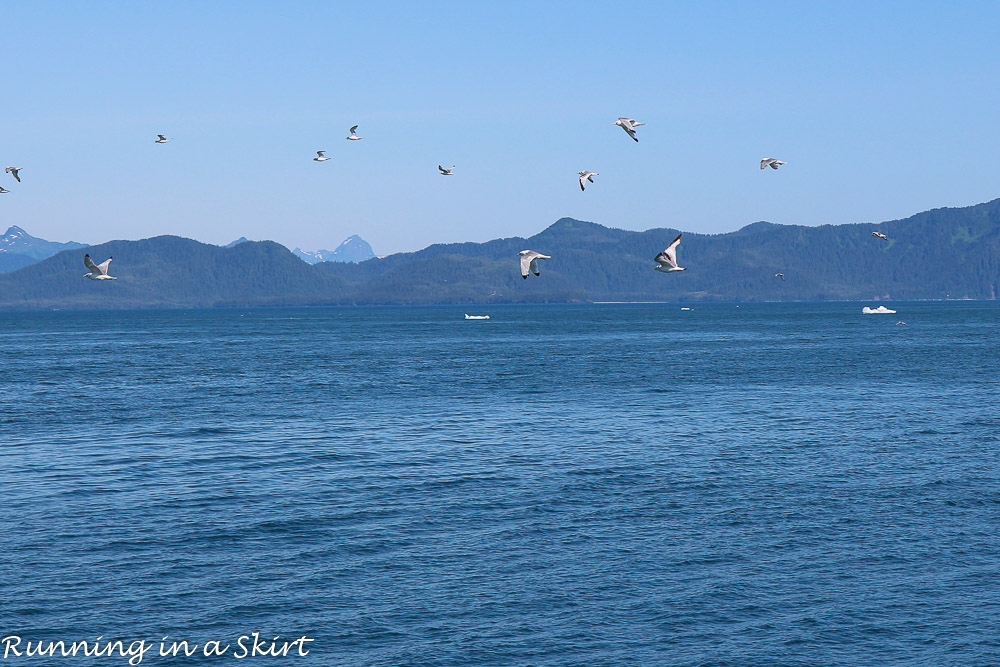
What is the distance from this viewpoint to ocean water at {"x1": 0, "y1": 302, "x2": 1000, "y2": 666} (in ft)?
96.3

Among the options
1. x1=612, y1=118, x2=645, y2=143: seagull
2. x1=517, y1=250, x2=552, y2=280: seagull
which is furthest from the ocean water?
x1=612, y1=118, x2=645, y2=143: seagull

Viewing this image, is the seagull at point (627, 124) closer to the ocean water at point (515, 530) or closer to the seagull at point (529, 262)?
the seagull at point (529, 262)

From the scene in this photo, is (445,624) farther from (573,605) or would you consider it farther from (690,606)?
(690,606)

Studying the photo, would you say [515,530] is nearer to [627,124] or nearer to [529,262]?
[529,262]

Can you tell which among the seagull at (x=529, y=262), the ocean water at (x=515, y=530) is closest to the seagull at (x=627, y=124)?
the seagull at (x=529, y=262)

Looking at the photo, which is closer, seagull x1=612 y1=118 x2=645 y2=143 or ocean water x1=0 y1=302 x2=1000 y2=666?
ocean water x1=0 y1=302 x2=1000 y2=666

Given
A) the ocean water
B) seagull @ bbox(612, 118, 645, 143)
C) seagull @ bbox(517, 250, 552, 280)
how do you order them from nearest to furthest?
1. the ocean water
2. seagull @ bbox(517, 250, 552, 280)
3. seagull @ bbox(612, 118, 645, 143)

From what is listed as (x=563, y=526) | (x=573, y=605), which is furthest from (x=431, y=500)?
(x=573, y=605)

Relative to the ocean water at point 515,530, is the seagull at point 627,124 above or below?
above

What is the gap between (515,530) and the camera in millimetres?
39594

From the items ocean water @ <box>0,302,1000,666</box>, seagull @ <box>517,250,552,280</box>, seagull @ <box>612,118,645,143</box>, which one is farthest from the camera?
seagull @ <box>612,118,645,143</box>

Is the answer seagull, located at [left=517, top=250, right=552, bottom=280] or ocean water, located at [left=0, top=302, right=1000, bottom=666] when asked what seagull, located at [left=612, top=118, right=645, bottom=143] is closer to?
seagull, located at [left=517, top=250, right=552, bottom=280]

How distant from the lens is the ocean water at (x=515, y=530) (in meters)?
29.3

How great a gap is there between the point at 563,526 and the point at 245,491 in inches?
629
